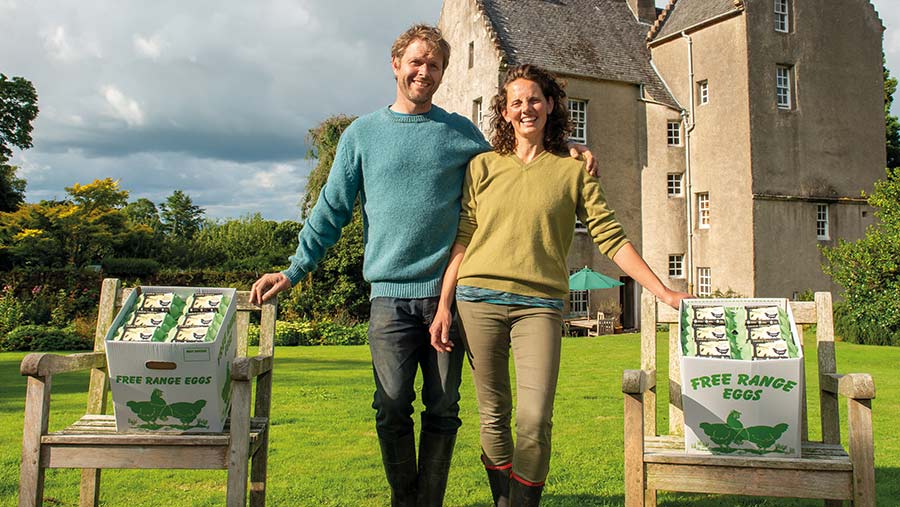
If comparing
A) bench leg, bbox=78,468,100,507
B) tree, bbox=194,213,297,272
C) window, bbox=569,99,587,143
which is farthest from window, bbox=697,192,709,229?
bench leg, bbox=78,468,100,507

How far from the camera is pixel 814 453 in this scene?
3.56 meters

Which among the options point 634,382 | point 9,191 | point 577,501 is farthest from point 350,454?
point 9,191

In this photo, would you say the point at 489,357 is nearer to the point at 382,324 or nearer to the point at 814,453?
the point at 382,324

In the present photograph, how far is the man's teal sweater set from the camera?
3.81 meters

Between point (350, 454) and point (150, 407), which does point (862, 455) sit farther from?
point (350, 454)

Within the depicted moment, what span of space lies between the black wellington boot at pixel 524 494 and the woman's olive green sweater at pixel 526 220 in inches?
34.9

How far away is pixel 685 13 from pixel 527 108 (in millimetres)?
26136

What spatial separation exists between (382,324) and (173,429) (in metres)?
1.13

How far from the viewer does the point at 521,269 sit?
11.6 feet

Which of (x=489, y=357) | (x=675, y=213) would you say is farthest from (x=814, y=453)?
(x=675, y=213)

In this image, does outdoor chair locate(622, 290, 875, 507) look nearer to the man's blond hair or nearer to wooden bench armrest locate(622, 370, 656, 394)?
wooden bench armrest locate(622, 370, 656, 394)

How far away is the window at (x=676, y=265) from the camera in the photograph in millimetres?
26484

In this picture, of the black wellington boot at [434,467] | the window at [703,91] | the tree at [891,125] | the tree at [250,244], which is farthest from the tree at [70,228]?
the tree at [891,125]

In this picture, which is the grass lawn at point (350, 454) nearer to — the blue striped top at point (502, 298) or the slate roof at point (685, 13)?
the blue striped top at point (502, 298)
